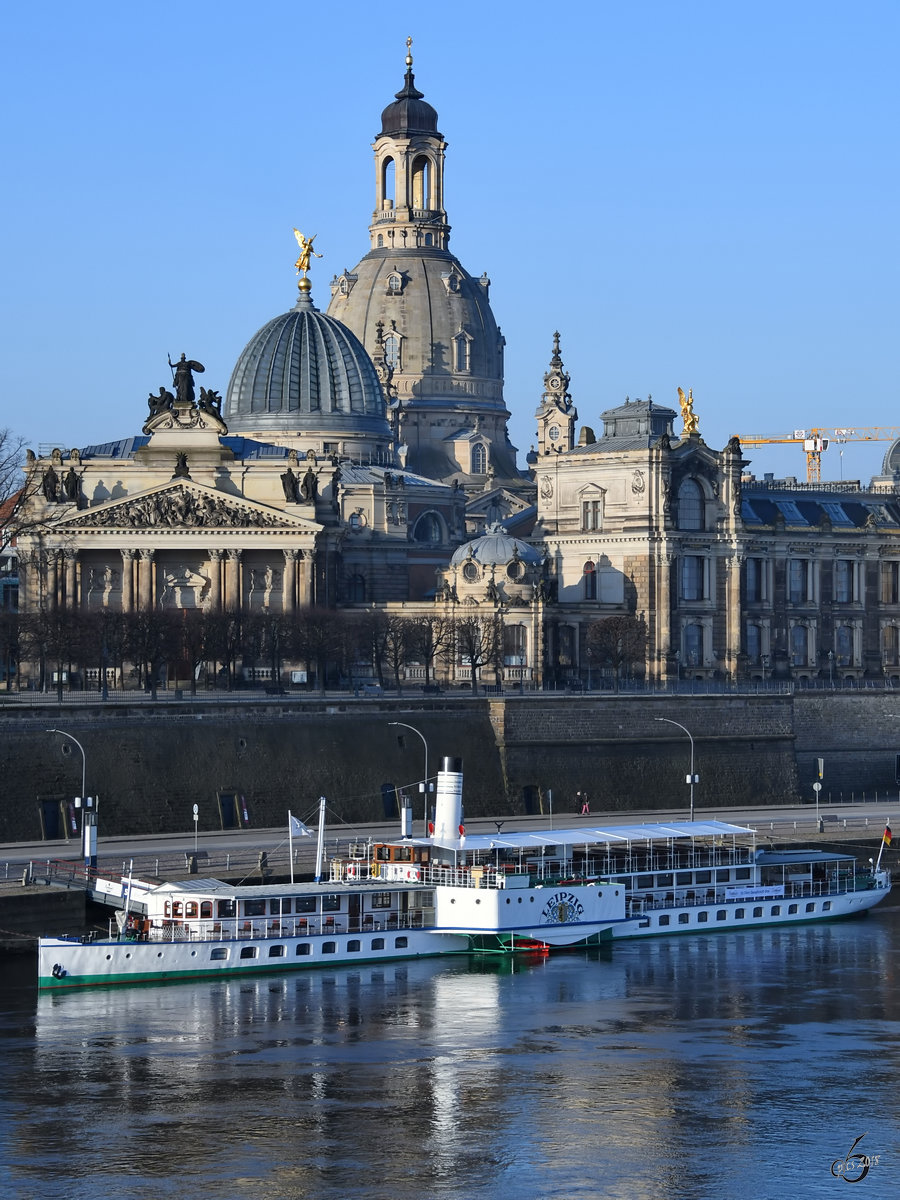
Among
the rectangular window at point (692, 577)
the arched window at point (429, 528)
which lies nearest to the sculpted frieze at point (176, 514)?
the rectangular window at point (692, 577)

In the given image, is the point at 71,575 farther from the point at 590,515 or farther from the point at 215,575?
the point at 590,515

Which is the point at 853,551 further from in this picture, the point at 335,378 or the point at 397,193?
the point at 397,193

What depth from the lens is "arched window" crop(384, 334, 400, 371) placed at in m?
179

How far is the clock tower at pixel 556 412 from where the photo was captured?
174 metres

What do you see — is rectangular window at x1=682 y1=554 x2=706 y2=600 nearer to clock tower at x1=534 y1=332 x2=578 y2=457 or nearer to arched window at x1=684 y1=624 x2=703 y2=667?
arched window at x1=684 y1=624 x2=703 y2=667

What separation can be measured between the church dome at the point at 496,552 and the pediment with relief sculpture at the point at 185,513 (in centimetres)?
784

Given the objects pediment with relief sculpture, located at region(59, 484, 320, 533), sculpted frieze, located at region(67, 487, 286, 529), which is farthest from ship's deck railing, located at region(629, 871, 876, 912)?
sculpted frieze, located at region(67, 487, 286, 529)

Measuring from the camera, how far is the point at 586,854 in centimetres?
7906

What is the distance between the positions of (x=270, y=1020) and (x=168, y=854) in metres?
18.7

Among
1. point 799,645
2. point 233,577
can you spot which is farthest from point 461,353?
point 233,577

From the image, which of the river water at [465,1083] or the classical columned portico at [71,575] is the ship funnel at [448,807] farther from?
the classical columned portico at [71,575]

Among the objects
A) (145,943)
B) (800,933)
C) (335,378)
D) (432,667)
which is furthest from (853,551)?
(145,943)

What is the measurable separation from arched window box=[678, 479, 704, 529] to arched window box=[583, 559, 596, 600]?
198 inches

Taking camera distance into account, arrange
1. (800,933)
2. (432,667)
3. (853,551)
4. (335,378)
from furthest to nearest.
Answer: (335,378) < (853,551) < (432,667) < (800,933)
